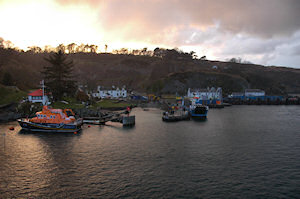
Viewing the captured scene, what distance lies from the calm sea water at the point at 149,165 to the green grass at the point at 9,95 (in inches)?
1184

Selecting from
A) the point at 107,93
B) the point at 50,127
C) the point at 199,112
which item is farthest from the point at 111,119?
the point at 107,93

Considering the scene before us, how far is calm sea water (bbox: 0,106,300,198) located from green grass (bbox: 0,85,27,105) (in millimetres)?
30073

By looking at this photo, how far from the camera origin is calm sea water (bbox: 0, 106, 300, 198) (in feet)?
65.8

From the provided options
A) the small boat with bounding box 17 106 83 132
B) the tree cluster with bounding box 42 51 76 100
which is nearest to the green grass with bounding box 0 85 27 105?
the tree cluster with bounding box 42 51 76 100

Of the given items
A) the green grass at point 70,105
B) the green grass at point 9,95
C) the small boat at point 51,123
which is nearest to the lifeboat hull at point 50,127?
the small boat at point 51,123

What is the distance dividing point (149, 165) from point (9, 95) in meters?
64.7

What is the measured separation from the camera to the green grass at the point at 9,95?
66.1 m

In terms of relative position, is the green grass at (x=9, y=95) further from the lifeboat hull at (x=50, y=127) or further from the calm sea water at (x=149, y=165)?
the calm sea water at (x=149, y=165)

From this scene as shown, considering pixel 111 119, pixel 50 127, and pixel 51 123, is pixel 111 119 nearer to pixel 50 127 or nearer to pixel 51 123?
pixel 51 123

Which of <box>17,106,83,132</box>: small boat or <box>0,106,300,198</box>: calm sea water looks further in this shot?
<box>17,106,83,132</box>: small boat

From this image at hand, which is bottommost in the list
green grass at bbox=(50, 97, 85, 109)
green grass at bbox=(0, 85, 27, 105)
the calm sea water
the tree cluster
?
the calm sea water

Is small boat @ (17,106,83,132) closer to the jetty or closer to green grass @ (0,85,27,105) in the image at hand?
the jetty

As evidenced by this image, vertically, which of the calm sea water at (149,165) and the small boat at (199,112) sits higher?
the small boat at (199,112)

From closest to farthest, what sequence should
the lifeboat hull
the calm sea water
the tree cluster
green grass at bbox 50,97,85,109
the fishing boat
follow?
the calm sea water
the lifeboat hull
the fishing boat
green grass at bbox 50,97,85,109
the tree cluster
